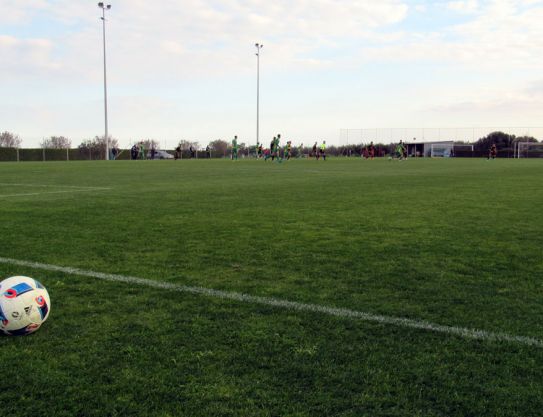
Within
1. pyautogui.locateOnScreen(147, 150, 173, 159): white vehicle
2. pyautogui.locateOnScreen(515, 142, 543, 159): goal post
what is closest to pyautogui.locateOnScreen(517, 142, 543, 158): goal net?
pyautogui.locateOnScreen(515, 142, 543, 159): goal post

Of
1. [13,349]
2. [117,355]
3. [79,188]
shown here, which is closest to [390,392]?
[117,355]

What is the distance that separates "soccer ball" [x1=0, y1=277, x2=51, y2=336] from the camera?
3.35 m

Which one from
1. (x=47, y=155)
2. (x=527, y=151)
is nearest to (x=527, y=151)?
(x=527, y=151)

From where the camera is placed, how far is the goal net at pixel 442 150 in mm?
81562

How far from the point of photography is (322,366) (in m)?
2.96

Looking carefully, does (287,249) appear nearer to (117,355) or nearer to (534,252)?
(534,252)

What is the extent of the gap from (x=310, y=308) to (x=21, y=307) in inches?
76.6

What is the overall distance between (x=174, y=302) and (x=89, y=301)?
25.8 inches

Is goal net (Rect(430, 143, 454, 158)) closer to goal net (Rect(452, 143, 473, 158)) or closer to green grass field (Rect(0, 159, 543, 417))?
goal net (Rect(452, 143, 473, 158))

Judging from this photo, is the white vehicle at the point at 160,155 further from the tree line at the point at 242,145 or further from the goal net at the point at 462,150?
the goal net at the point at 462,150

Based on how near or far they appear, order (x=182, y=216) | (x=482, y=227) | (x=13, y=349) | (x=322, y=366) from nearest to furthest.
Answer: (x=322, y=366) → (x=13, y=349) → (x=482, y=227) → (x=182, y=216)

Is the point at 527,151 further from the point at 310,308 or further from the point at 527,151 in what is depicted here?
the point at 310,308

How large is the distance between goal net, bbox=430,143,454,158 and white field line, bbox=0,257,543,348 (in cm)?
8182

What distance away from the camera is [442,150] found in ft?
273
